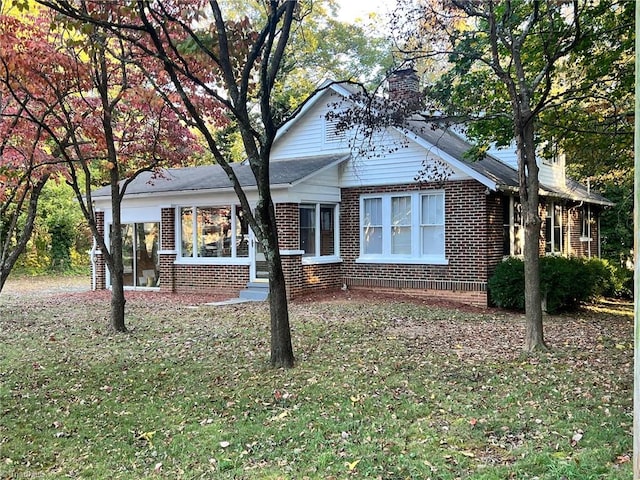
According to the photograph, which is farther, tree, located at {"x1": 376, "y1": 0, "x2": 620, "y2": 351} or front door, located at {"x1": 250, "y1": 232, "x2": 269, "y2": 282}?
front door, located at {"x1": 250, "y1": 232, "x2": 269, "y2": 282}

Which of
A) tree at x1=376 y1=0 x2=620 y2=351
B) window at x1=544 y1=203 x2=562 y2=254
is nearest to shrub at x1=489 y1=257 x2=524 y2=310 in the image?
tree at x1=376 y1=0 x2=620 y2=351

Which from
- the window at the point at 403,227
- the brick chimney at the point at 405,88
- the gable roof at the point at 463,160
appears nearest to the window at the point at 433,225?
the window at the point at 403,227

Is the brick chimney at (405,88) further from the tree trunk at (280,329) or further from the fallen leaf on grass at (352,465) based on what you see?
the fallen leaf on grass at (352,465)

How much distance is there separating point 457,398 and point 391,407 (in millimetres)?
761

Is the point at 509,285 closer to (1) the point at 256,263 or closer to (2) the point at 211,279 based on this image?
(1) the point at 256,263

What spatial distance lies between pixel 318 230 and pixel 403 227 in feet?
7.65

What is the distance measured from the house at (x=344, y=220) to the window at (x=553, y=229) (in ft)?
0.12

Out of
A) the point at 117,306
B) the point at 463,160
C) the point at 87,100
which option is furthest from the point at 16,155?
A: the point at 463,160

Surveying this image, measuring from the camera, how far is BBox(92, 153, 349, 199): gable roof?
14.5 metres

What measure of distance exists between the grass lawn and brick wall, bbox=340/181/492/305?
3.74 m

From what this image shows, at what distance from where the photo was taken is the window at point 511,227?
48.3ft

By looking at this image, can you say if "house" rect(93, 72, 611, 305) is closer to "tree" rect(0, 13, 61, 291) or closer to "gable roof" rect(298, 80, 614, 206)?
"gable roof" rect(298, 80, 614, 206)

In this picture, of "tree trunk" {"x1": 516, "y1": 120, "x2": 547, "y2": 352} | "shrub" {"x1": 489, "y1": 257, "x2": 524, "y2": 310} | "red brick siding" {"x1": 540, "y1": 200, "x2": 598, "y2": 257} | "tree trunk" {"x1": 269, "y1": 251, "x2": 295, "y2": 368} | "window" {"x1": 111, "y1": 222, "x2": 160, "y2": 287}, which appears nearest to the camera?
"tree trunk" {"x1": 269, "y1": 251, "x2": 295, "y2": 368}

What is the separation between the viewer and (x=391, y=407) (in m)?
5.91
